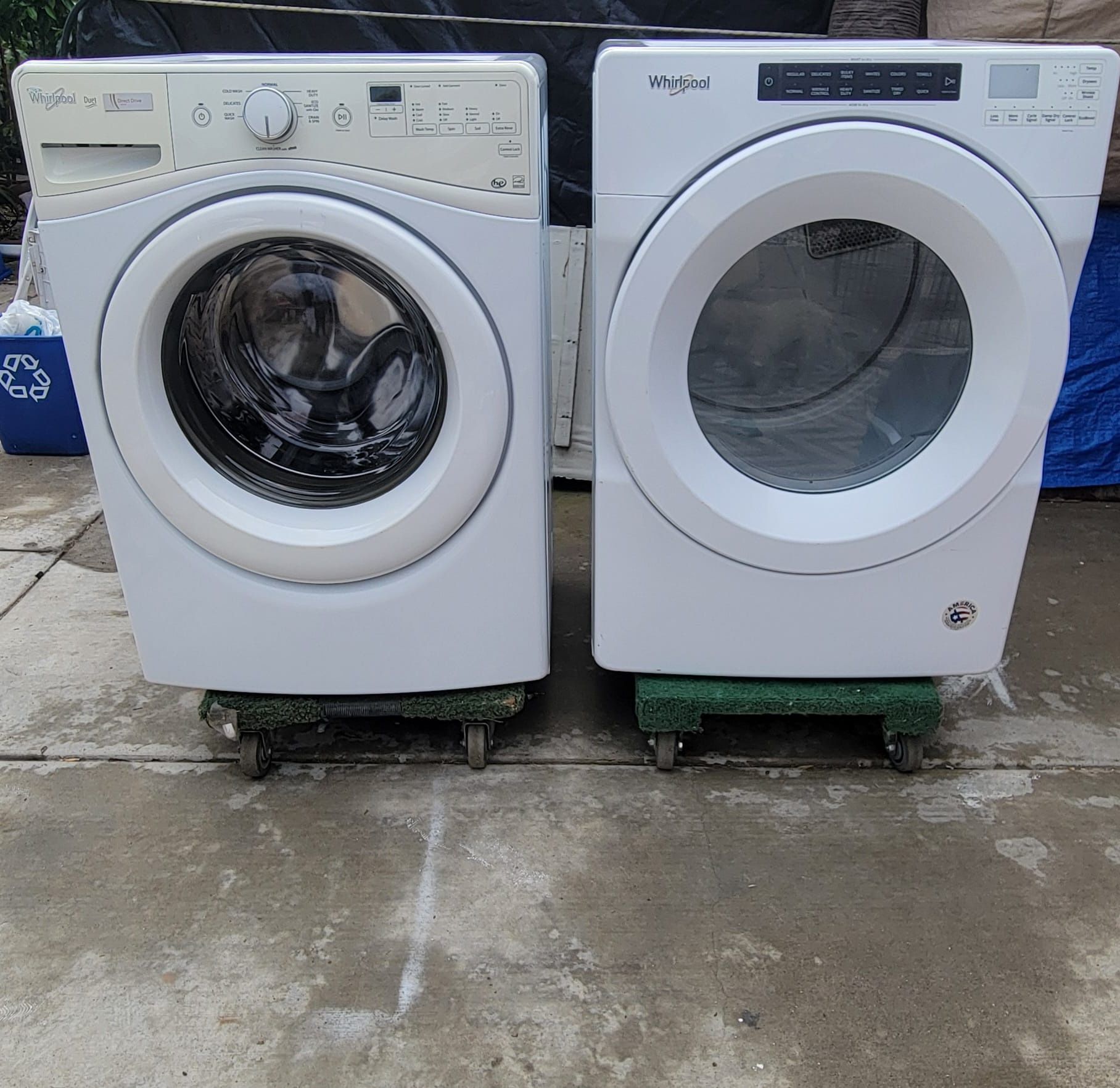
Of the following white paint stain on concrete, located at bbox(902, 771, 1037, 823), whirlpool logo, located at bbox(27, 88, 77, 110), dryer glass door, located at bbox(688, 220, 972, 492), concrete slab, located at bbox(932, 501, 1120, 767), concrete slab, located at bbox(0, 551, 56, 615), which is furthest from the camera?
concrete slab, located at bbox(0, 551, 56, 615)

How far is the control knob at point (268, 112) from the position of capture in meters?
1.25

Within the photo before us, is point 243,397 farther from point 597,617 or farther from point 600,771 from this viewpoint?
point 600,771

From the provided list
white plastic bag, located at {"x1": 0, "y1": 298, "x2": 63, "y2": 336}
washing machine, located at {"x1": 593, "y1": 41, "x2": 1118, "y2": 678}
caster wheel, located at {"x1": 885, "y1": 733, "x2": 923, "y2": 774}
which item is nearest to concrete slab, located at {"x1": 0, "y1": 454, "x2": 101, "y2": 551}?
white plastic bag, located at {"x1": 0, "y1": 298, "x2": 63, "y2": 336}

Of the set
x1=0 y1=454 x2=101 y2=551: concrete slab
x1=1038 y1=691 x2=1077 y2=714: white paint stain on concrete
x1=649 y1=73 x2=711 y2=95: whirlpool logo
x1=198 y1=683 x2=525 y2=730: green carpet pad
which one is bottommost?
x1=0 y1=454 x2=101 y2=551: concrete slab

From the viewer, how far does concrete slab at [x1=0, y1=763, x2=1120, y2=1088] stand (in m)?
1.17

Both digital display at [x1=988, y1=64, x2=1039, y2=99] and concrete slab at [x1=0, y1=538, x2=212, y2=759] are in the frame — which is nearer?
digital display at [x1=988, y1=64, x2=1039, y2=99]

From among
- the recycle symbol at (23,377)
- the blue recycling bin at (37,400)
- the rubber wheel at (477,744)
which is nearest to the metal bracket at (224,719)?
the rubber wheel at (477,744)

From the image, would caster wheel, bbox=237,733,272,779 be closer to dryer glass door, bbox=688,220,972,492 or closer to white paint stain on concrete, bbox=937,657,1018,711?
dryer glass door, bbox=688,220,972,492

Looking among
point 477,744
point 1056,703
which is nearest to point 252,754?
point 477,744

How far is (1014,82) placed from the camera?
127 centimetres

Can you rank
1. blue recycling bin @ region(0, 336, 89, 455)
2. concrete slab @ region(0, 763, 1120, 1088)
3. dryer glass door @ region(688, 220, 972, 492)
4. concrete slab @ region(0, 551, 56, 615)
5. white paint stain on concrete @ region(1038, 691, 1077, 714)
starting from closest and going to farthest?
concrete slab @ region(0, 763, 1120, 1088), dryer glass door @ region(688, 220, 972, 492), white paint stain on concrete @ region(1038, 691, 1077, 714), concrete slab @ region(0, 551, 56, 615), blue recycling bin @ region(0, 336, 89, 455)

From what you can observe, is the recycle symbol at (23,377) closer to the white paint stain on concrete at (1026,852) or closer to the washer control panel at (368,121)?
the washer control panel at (368,121)

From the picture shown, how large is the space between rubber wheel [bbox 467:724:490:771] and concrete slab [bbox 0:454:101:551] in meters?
1.41

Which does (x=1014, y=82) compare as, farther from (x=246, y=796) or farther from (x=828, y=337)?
(x=246, y=796)
